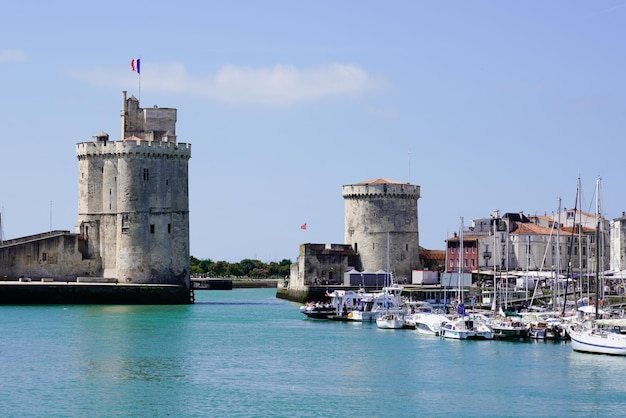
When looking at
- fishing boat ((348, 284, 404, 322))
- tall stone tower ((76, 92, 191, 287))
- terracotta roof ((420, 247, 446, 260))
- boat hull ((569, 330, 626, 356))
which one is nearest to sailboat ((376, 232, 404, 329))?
fishing boat ((348, 284, 404, 322))

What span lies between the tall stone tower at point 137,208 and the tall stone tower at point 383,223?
14317mm

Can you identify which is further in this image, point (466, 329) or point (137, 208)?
point (137, 208)

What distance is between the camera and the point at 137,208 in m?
77.7

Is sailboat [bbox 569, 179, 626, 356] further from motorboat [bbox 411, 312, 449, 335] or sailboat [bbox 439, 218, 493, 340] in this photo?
motorboat [bbox 411, 312, 449, 335]

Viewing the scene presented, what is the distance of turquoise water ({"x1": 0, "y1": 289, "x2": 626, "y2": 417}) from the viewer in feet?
124

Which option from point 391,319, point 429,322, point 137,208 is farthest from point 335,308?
point 137,208

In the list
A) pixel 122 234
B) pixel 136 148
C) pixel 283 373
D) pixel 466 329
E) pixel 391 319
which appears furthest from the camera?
pixel 122 234

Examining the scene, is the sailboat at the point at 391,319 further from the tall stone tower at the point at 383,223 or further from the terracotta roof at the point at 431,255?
the terracotta roof at the point at 431,255

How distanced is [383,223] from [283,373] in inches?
1732

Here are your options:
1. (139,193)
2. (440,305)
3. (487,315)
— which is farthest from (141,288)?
(487,315)

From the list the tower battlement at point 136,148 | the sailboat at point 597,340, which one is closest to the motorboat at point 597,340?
the sailboat at point 597,340

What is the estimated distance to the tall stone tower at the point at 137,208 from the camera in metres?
77.7

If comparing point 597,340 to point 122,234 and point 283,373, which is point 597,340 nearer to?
point 283,373

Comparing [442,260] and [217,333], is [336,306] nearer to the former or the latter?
[217,333]
